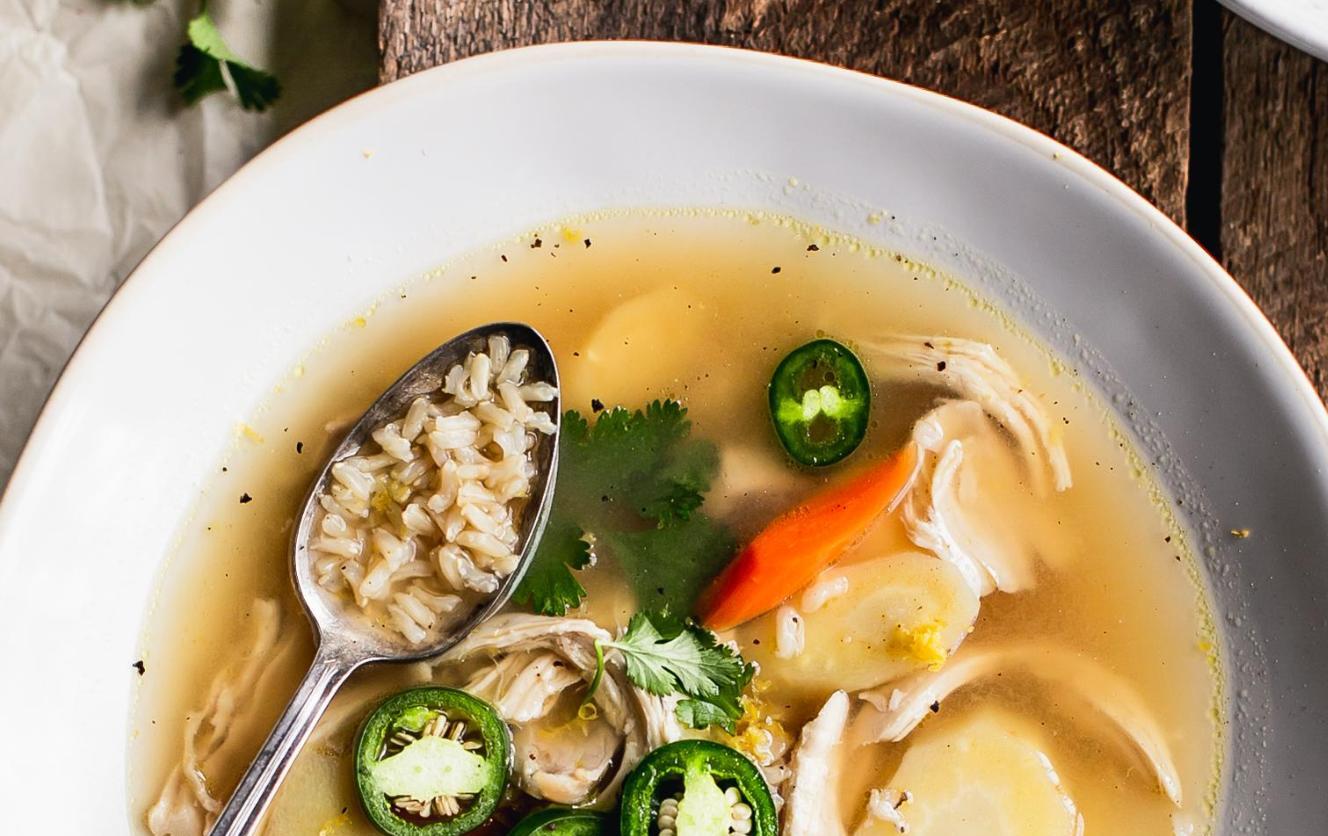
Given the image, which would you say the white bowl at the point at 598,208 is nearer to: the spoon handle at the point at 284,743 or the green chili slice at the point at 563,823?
the spoon handle at the point at 284,743

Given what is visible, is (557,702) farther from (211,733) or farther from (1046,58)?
(1046,58)

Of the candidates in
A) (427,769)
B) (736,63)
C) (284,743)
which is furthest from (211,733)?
(736,63)

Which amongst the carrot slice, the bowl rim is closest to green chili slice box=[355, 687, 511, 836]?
the carrot slice

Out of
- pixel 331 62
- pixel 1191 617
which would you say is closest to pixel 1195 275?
pixel 1191 617

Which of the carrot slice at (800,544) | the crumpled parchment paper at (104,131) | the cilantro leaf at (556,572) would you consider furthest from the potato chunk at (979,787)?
the crumpled parchment paper at (104,131)

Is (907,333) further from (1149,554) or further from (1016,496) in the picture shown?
(1149,554)

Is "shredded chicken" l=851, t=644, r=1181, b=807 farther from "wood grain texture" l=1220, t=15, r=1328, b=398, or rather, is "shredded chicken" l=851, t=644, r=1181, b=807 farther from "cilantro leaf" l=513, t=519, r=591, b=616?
"wood grain texture" l=1220, t=15, r=1328, b=398

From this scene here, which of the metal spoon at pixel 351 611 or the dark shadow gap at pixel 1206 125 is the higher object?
the dark shadow gap at pixel 1206 125
